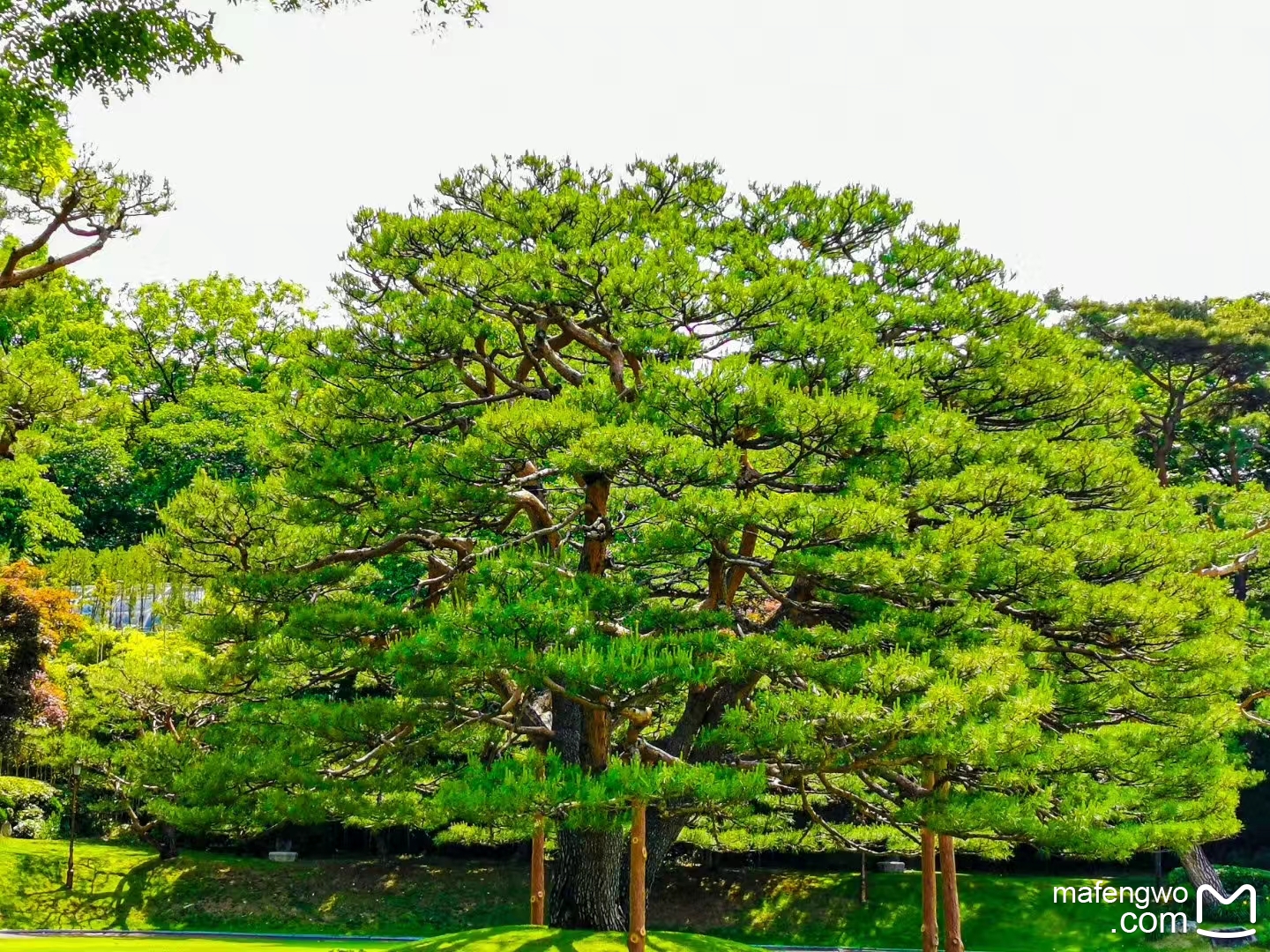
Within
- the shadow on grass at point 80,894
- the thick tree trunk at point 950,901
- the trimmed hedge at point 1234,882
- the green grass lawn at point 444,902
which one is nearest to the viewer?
the thick tree trunk at point 950,901

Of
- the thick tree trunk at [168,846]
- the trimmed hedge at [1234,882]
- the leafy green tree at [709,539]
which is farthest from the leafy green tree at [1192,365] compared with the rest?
the thick tree trunk at [168,846]

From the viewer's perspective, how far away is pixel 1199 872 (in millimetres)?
18203

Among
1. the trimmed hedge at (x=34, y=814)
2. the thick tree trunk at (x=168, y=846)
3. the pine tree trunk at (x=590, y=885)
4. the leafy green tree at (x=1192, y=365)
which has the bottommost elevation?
the thick tree trunk at (x=168, y=846)

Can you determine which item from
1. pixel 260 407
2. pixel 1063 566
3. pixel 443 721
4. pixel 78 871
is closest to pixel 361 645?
pixel 443 721

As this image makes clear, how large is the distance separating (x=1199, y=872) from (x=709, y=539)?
14.1m

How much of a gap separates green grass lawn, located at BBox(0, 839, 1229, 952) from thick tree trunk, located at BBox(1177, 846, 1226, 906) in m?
1.55

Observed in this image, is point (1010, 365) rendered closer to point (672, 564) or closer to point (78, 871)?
point (672, 564)

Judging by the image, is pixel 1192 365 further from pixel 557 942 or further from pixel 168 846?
pixel 168 846

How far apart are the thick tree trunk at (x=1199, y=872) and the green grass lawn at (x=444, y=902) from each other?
61.1 inches

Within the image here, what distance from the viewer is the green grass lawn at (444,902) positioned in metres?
19.1

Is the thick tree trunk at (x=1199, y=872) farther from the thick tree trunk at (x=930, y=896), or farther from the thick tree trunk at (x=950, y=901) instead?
the thick tree trunk at (x=930, y=896)

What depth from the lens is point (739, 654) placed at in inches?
343

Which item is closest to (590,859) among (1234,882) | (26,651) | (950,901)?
(950,901)

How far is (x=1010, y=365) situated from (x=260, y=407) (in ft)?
73.0
